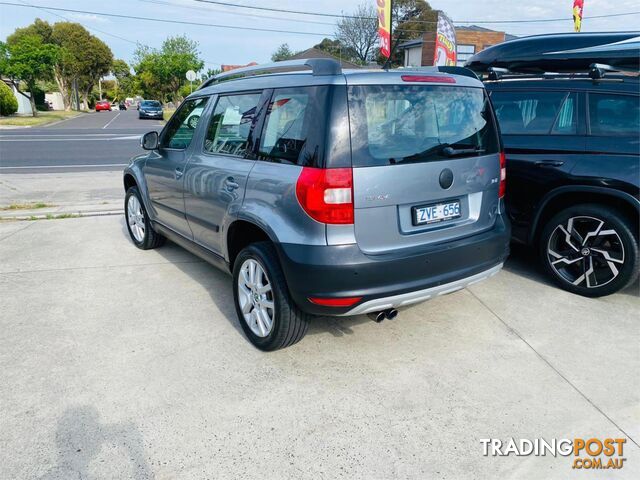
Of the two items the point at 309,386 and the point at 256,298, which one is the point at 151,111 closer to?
the point at 256,298

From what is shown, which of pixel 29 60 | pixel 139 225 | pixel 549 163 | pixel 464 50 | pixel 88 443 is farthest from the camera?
pixel 29 60

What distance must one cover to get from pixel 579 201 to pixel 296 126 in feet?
8.90

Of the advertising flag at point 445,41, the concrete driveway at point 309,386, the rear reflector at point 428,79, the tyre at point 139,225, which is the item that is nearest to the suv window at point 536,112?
the concrete driveway at point 309,386

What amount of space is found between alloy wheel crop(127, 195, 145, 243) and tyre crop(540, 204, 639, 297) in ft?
13.8

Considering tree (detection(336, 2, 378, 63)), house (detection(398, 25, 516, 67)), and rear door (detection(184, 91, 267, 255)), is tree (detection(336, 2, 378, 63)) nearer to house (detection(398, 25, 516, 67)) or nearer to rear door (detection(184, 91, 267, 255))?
house (detection(398, 25, 516, 67))

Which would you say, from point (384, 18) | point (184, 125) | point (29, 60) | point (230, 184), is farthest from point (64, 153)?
point (29, 60)

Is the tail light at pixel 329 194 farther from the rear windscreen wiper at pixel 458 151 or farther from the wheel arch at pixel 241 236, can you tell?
the rear windscreen wiper at pixel 458 151

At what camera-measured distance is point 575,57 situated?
4559 mm

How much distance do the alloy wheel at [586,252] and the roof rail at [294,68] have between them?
2614mm

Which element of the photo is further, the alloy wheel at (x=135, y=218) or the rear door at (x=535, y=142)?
the alloy wheel at (x=135, y=218)

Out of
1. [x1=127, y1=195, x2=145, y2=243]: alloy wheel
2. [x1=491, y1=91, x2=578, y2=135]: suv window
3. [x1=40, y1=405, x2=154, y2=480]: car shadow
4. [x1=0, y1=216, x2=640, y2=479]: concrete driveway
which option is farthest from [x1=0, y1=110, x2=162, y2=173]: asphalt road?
[x1=40, y1=405, x2=154, y2=480]: car shadow

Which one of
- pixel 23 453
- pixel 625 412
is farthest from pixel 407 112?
pixel 23 453

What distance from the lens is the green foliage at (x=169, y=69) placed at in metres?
56.8

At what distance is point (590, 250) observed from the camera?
4035 mm
